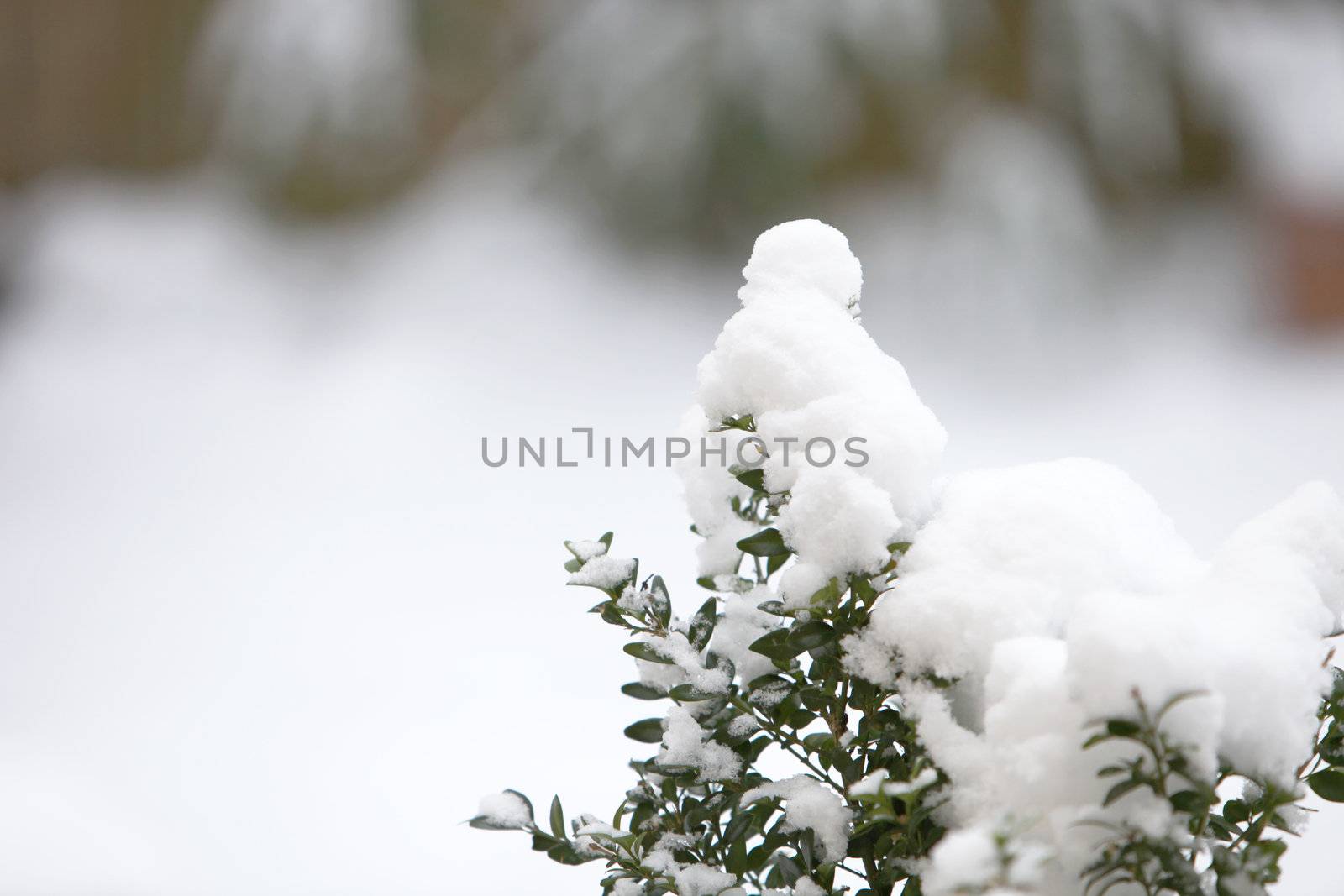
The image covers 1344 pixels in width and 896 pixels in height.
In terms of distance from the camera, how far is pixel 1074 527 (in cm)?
52

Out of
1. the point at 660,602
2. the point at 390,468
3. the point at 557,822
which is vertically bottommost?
the point at 557,822

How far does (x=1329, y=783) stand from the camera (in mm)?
514

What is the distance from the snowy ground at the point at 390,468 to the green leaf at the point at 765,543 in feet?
3.23

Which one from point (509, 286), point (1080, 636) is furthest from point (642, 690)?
point (509, 286)

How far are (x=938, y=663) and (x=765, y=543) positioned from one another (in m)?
0.10

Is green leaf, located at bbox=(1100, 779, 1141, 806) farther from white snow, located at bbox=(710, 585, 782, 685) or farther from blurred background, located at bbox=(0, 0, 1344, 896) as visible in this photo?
blurred background, located at bbox=(0, 0, 1344, 896)

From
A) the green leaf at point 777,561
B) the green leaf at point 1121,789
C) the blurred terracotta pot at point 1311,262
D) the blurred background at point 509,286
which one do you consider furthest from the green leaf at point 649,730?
the blurred terracotta pot at point 1311,262

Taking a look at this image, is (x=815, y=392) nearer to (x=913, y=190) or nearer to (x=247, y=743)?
(x=247, y=743)

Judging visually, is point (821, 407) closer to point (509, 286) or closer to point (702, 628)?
point (702, 628)

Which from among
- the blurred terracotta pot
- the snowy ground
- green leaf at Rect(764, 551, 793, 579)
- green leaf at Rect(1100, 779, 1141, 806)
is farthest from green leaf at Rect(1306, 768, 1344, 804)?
the blurred terracotta pot

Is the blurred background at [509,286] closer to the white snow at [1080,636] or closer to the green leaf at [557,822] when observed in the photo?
the green leaf at [557,822]

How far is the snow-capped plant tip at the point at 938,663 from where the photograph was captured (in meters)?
0.42

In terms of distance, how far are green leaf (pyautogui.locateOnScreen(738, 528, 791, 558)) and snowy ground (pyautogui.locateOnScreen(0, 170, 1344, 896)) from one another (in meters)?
0.98

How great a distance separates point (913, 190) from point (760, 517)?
200cm
